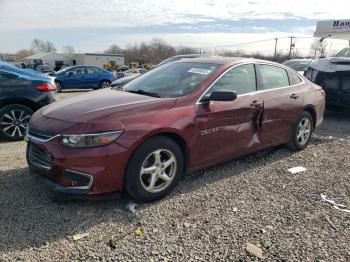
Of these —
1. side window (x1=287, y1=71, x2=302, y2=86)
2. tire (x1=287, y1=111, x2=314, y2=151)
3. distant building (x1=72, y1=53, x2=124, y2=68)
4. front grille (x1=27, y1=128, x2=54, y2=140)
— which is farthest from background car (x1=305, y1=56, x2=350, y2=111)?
distant building (x1=72, y1=53, x2=124, y2=68)

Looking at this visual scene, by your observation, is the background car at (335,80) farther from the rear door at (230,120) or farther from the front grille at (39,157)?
the front grille at (39,157)

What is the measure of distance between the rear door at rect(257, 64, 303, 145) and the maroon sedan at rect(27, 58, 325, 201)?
0.02 meters

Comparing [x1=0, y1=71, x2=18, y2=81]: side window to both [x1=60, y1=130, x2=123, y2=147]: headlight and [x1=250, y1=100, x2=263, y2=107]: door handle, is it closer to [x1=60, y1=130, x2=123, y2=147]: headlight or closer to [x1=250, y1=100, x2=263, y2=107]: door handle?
[x1=60, y1=130, x2=123, y2=147]: headlight

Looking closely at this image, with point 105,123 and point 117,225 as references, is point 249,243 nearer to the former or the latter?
point 117,225

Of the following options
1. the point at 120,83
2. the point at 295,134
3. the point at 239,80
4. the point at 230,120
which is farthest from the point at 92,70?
the point at 230,120

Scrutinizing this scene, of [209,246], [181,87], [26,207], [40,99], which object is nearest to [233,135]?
[181,87]

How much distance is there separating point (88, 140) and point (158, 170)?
0.82 metres

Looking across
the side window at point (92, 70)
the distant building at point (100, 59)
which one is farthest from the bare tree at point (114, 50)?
the side window at point (92, 70)

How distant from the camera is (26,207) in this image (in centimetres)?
354

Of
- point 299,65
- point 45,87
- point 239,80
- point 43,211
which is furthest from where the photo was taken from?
point 299,65

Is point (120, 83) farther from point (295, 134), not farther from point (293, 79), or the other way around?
point (295, 134)

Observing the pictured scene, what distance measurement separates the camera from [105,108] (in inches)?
143

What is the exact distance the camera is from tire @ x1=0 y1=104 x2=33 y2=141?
6.15 metres

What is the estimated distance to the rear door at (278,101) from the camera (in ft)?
16.1
